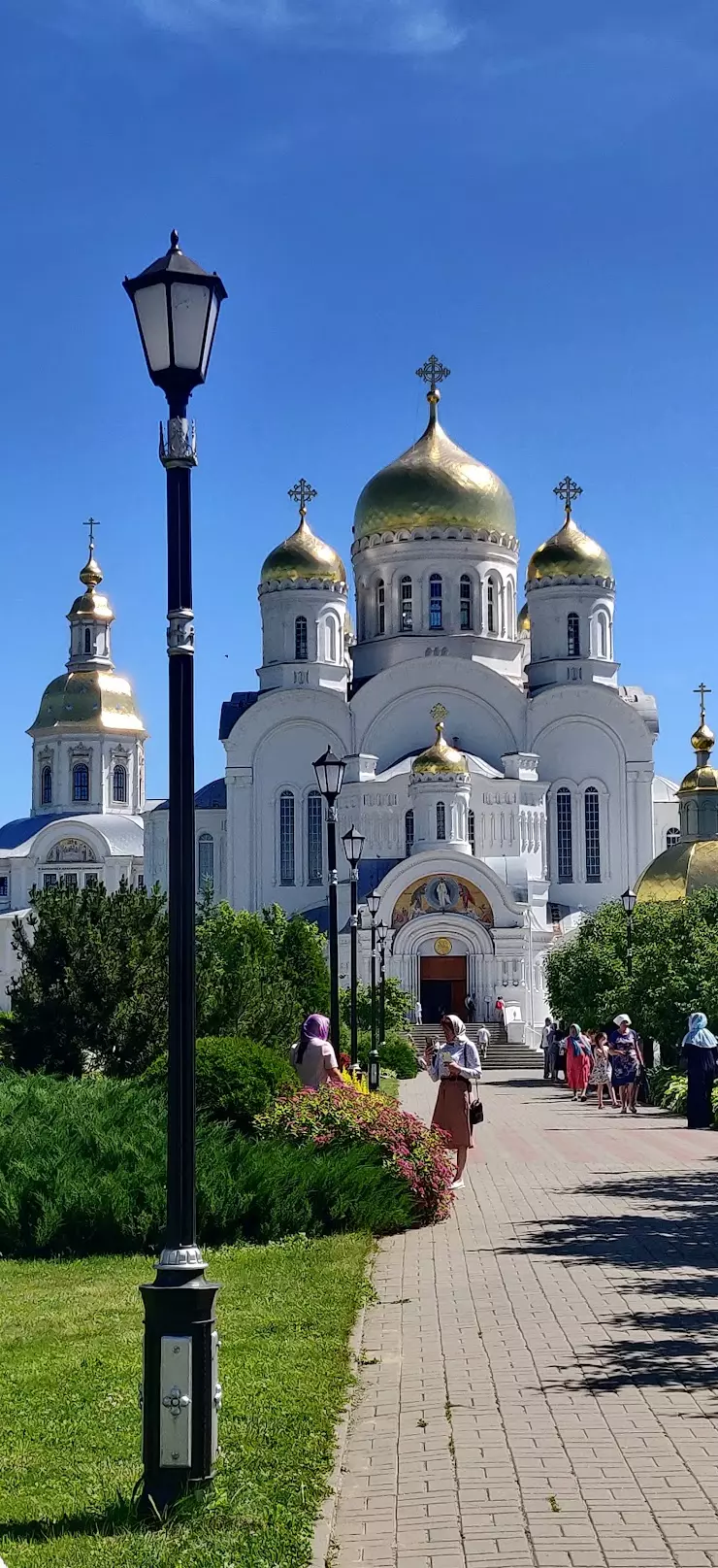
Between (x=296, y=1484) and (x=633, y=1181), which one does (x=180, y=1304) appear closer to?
(x=296, y=1484)

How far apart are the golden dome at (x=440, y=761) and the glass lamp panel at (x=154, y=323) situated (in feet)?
145

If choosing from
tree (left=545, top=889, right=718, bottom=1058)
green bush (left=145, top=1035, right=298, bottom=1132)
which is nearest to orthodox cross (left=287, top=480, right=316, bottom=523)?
tree (left=545, top=889, right=718, bottom=1058)

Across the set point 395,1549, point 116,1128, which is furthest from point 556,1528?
point 116,1128

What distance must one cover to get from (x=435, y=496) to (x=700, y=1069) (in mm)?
38855

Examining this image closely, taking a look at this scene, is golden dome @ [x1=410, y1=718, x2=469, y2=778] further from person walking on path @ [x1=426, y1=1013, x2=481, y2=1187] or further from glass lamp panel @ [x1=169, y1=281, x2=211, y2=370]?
glass lamp panel @ [x1=169, y1=281, x2=211, y2=370]

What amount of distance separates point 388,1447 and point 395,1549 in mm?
1175

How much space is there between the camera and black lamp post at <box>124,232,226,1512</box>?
19.0 feet

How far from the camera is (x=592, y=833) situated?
55312 millimetres

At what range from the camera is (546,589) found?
5756 centimetres

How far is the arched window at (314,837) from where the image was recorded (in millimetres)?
54438

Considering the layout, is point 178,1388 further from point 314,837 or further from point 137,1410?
point 314,837

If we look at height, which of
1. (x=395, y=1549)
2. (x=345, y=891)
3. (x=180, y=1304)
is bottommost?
(x=395, y=1549)

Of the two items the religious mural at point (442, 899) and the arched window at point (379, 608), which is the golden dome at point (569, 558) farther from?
the religious mural at point (442, 899)

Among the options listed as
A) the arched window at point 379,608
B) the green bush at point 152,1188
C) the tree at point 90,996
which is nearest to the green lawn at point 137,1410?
the green bush at point 152,1188
